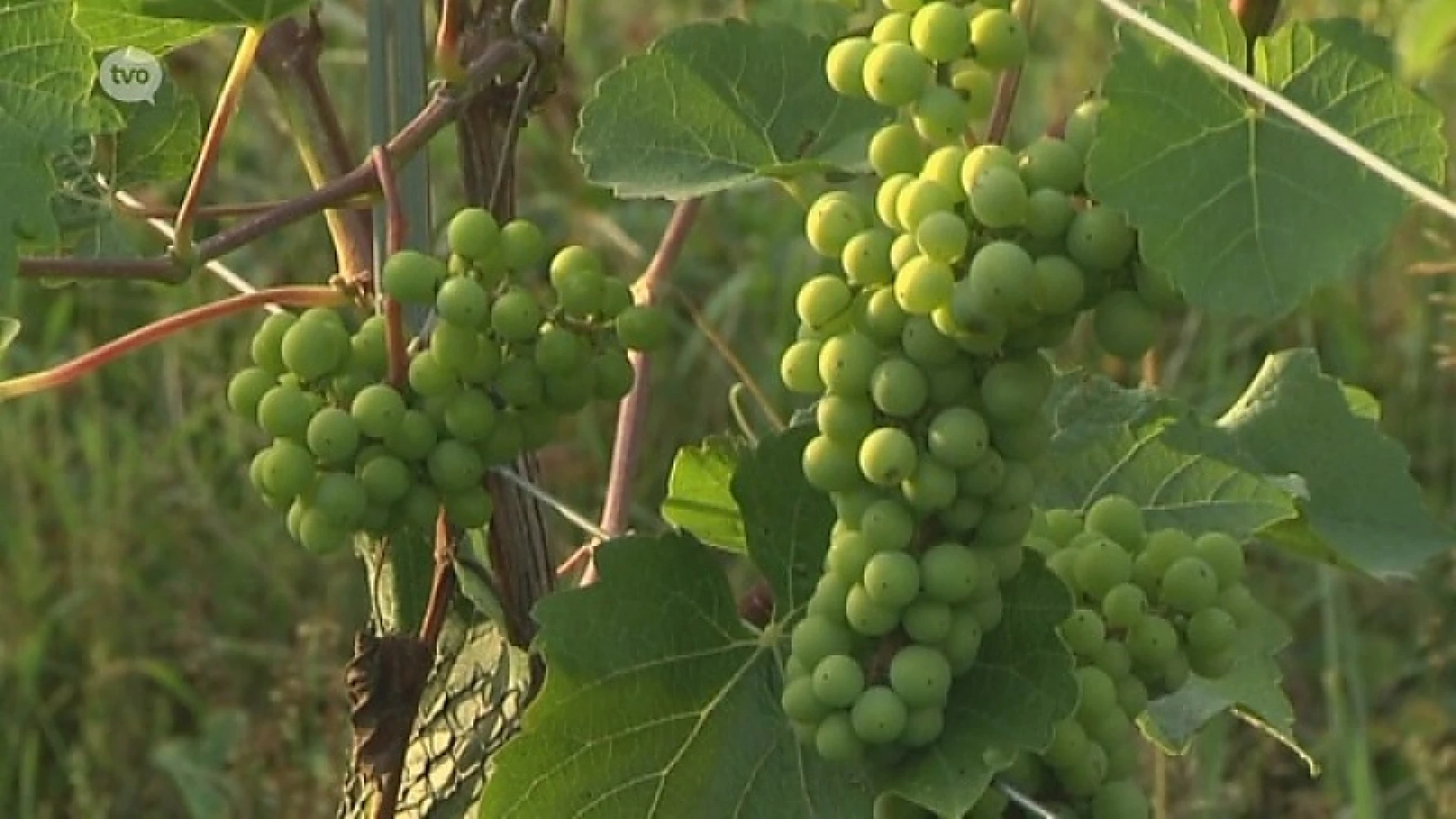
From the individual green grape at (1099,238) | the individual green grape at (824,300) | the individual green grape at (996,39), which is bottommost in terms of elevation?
the individual green grape at (824,300)

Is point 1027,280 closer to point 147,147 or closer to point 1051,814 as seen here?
point 1051,814

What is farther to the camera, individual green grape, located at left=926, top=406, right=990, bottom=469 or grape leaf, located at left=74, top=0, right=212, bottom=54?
grape leaf, located at left=74, top=0, right=212, bottom=54

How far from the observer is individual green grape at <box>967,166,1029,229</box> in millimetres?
793

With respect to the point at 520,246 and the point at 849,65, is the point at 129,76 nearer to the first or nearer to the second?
the point at 520,246

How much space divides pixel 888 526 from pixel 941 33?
0.58 feet

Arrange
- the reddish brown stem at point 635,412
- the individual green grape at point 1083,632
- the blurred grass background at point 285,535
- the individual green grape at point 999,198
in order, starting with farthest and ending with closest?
the blurred grass background at point 285,535, the reddish brown stem at point 635,412, the individual green grape at point 1083,632, the individual green grape at point 999,198

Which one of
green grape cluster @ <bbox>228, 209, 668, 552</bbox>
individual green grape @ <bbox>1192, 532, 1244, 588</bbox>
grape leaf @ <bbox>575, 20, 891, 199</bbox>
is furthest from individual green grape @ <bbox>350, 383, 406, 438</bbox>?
individual green grape @ <bbox>1192, 532, 1244, 588</bbox>

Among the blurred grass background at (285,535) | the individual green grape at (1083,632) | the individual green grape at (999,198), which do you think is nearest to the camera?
the individual green grape at (999,198)

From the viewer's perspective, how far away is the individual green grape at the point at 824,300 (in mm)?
853

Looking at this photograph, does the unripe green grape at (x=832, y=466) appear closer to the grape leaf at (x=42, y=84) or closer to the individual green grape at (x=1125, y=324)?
the individual green grape at (x=1125, y=324)

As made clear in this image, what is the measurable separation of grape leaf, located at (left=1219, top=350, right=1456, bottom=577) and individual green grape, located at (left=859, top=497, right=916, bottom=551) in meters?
0.27

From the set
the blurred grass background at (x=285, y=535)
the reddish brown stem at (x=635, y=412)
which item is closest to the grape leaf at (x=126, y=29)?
the reddish brown stem at (x=635, y=412)

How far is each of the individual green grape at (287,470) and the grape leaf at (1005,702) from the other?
264 mm

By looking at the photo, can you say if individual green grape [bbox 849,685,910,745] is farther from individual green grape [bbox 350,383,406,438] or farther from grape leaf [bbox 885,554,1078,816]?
individual green grape [bbox 350,383,406,438]
